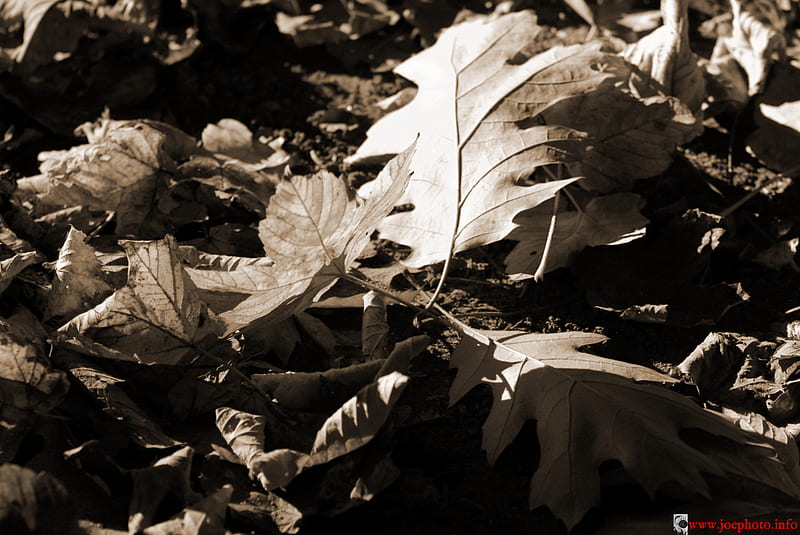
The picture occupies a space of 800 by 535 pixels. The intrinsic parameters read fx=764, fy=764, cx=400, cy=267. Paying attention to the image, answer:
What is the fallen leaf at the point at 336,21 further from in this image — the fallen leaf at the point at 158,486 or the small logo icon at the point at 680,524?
the small logo icon at the point at 680,524

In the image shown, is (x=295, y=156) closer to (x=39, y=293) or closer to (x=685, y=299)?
(x=39, y=293)

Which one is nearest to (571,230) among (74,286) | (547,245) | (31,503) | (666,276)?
(547,245)

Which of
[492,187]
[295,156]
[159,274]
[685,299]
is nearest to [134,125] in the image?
[295,156]

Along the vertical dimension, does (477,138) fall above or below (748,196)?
above

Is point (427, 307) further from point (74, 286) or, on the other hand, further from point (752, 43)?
point (752, 43)

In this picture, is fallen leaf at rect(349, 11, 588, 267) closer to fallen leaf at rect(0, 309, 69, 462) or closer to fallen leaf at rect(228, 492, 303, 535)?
fallen leaf at rect(228, 492, 303, 535)

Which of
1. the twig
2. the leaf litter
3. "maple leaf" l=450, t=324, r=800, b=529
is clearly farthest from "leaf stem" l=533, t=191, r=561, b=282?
the twig

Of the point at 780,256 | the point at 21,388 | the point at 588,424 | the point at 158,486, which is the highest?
the point at 21,388
